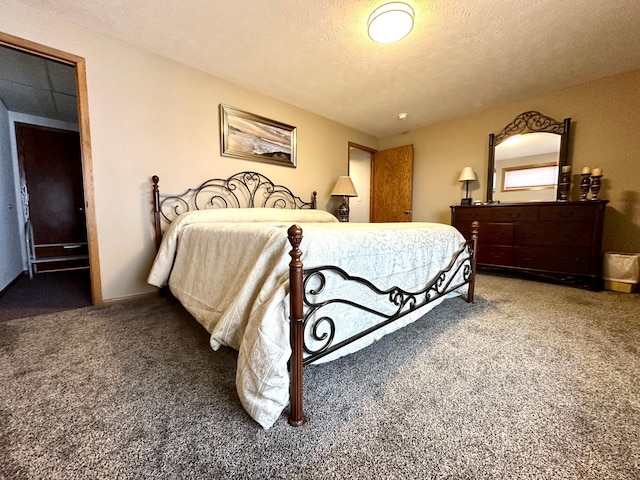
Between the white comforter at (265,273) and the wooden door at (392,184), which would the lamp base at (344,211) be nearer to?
the wooden door at (392,184)

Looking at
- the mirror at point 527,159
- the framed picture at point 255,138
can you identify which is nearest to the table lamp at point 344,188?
the framed picture at point 255,138

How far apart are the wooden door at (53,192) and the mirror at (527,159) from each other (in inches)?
238

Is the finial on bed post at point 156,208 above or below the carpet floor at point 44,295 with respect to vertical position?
above

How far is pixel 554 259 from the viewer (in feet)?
9.03

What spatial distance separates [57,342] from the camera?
1.48 meters

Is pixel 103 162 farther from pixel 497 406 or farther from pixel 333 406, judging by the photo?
pixel 497 406

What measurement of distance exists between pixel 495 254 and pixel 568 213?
80 centimetres

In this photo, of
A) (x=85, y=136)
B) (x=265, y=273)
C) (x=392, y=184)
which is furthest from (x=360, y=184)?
(x=265, y=273)

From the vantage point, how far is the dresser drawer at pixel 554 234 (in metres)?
2.57

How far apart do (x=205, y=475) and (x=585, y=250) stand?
11.8ft

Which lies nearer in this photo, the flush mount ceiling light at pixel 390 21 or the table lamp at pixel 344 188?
the flush mount ceiling light at pixel 390 21

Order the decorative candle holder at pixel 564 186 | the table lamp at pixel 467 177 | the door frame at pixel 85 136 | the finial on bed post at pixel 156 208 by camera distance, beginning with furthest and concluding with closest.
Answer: the table lamp at pixel 467 177
the decorative candle holder at pixel 564 186
the finial on bed post at pixel 156 208
the door frame at pixel 85 136


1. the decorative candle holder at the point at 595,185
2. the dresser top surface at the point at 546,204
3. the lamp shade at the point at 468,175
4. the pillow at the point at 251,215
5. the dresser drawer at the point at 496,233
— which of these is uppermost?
the lamp shade at the point at 468,175

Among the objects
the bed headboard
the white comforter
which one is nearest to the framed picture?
the bed headboard
